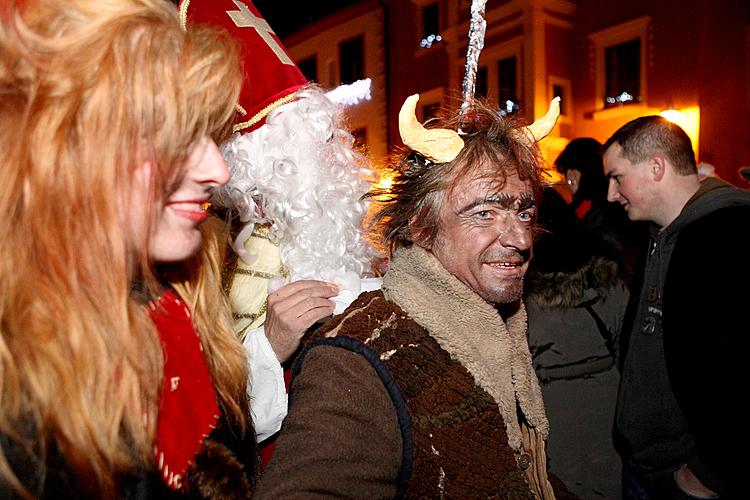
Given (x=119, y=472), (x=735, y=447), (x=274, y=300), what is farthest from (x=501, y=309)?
(x=119, y=472)

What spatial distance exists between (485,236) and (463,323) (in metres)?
0.32

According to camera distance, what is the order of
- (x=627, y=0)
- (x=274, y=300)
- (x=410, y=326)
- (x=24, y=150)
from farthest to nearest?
(x=627, y=0) < (x=274, y=300) < (x=410, y=326) < (x=24, y=150)

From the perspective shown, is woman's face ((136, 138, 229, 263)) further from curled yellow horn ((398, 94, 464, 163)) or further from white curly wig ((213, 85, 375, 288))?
white curly wig ((213, 85, 375, 288))

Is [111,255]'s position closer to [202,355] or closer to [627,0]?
[202,355]

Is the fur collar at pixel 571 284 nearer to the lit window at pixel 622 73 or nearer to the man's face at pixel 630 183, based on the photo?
the man's face at pixel 630 183

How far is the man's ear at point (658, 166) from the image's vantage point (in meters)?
3.24

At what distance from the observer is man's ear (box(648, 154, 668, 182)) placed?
3240 millimetres

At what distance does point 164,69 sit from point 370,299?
981 mm

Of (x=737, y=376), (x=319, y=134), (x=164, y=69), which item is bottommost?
(x=737, y=376)

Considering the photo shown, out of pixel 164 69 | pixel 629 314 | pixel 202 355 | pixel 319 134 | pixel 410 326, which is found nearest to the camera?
pixel 164 69

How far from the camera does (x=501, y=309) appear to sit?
2402mm

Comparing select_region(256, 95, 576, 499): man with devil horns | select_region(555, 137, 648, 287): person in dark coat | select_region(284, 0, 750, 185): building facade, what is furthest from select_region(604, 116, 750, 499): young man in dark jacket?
select_region(284, 0, 750, 185): building facade

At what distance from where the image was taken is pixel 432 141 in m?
2.04

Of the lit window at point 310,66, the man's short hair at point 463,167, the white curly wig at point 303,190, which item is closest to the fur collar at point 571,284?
the white curly wig at point 303,190
